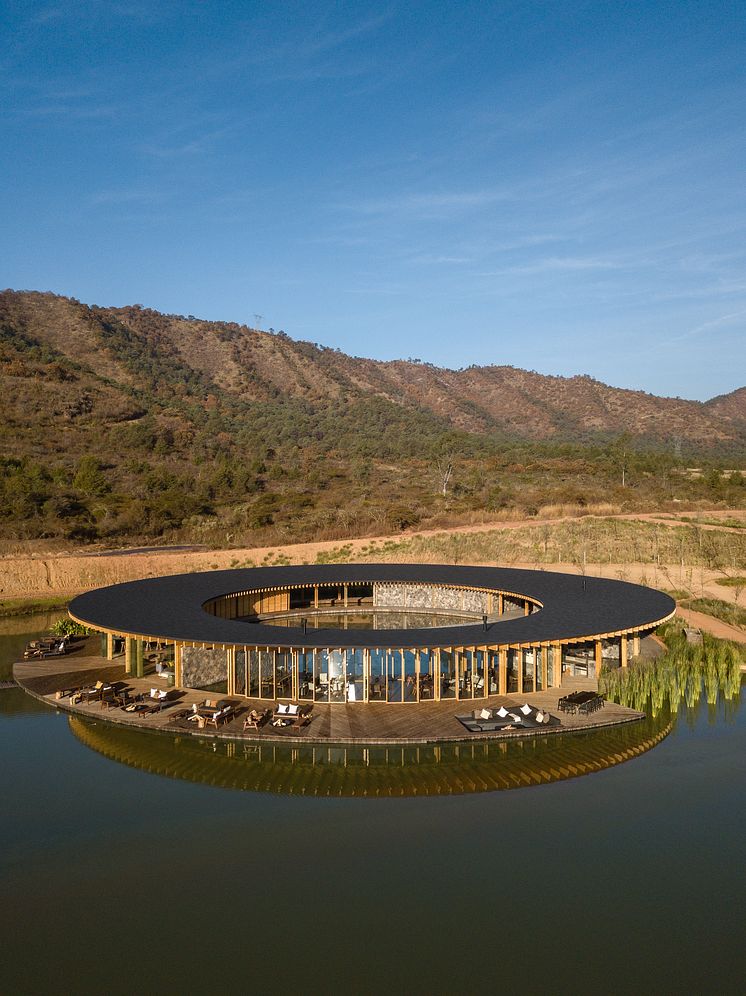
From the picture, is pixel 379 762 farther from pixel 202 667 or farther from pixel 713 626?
pixel 713 626

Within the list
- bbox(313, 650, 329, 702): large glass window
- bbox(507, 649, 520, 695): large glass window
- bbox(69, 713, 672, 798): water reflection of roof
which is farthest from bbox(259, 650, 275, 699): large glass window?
bbox(507, 649, 520, 695): large glass window

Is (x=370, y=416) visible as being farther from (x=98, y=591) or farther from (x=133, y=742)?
(x=133, y=742)

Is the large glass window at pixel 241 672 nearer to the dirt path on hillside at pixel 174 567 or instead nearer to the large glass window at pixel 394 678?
the large glass window at pixel 394 678

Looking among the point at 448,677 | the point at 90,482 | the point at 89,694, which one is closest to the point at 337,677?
the point at 448,677

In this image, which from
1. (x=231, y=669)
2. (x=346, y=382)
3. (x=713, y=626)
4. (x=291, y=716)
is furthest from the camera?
(x=346, y=382)

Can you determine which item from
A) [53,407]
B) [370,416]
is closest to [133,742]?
[53,407]

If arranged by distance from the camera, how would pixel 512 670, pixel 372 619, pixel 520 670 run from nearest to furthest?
pixel 520 670 → pixel 512 670 → pixel 372 619
